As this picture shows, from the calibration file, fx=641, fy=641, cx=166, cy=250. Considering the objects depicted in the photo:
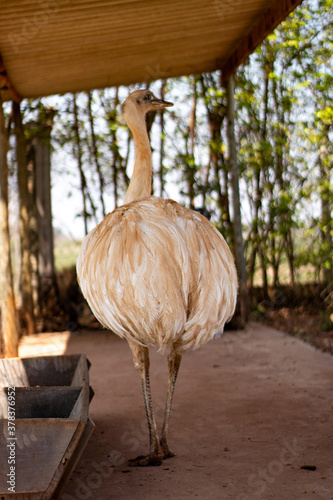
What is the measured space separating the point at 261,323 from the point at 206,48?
3740mm

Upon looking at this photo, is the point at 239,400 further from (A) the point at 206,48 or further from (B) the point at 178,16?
(A) the point at 206,48

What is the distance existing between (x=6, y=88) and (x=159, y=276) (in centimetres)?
472

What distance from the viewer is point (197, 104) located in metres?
9.27

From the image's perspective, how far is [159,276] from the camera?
2.84 metres

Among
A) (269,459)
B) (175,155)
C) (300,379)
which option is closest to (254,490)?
(269,459)

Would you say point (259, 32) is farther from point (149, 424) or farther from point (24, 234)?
point (149, 424)

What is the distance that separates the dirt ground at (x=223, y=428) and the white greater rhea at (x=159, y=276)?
26.1 inches

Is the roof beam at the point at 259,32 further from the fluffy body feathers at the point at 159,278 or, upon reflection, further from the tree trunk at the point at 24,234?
the fluffy body feathers at the point at 159,278

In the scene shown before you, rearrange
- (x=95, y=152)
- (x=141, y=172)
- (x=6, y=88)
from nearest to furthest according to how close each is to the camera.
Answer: (x=141, y=172), (x=6, y=88), (x=95, y=152)

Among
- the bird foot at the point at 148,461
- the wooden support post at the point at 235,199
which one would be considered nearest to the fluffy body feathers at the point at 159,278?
the bird foot at the point at 148,461

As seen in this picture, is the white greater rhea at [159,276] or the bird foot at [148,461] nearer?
the white greater rhea at [159,276]

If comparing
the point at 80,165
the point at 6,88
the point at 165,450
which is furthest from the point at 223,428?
the point at 80,165

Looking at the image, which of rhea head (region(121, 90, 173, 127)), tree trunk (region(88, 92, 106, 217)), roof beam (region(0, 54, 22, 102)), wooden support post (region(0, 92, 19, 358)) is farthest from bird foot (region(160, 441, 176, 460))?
tree trunk (region(88, 92, 106, 217))

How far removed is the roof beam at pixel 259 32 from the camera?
18.2 feet
